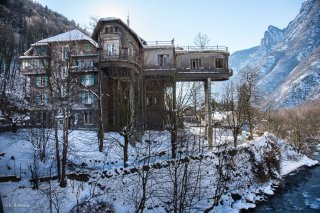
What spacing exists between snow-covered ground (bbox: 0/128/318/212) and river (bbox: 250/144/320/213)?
4.49ft

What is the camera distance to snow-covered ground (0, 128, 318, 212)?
1994 centimetres

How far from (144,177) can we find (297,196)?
65.1ft

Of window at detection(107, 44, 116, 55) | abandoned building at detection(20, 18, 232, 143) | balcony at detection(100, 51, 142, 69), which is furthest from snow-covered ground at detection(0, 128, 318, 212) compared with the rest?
window at detection(107, 44, 116, 55)

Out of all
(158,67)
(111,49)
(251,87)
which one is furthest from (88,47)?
(251,87)

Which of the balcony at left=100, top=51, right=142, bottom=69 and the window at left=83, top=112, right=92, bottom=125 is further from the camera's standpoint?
the window at left=83, top=112, right=92, bottom=125

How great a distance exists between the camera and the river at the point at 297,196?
2668 cm

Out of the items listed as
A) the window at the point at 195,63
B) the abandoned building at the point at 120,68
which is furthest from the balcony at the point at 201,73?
the window at the point at 195,63

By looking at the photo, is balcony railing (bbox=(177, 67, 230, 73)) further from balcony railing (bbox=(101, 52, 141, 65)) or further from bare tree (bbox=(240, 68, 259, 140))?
balcony railing (bbox=(101, 52, 141, 65))

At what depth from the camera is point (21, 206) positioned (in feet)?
63.6

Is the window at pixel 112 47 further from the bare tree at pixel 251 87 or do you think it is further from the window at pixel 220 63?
the bare tree at pixel 251 87

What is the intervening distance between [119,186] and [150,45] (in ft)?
82.0

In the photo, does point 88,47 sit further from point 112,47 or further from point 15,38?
point 15,38

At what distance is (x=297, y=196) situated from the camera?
30.6 metres

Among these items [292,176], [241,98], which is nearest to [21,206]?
[241,98]
